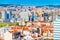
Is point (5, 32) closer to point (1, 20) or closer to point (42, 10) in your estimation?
point (1, 20)

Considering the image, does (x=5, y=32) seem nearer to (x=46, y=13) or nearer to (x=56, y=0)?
(x=46, y=13)

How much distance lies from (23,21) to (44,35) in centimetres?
29

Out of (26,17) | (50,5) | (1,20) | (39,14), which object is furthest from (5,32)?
(50,5)

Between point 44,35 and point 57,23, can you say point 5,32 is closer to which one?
point 44,35

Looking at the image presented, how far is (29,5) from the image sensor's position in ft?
6.75

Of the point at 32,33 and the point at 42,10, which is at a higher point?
the point at 42,10

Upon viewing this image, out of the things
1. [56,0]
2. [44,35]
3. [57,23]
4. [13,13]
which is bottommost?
[44,35]

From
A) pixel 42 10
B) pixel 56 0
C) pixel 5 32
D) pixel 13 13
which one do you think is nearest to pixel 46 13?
pixel 42 10

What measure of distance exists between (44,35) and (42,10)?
0.29m

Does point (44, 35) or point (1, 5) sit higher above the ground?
point (1, 5)

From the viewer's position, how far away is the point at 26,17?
80.7 inches

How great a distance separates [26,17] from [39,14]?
0.15 metres

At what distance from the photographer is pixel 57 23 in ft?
6.70

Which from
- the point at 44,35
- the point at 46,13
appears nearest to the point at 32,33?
the point at 44,35
